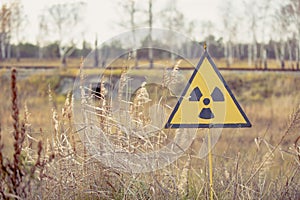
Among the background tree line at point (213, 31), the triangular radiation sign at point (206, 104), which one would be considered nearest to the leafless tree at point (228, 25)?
the background tree line at point (213, 31)

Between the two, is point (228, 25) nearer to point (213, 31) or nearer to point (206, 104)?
point (213, 31)

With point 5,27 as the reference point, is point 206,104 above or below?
below

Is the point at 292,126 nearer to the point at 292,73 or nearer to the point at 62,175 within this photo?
the point at 62,175

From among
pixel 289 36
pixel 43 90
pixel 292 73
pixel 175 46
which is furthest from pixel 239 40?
pixel 175 46

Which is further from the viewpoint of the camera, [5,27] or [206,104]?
[5,27]

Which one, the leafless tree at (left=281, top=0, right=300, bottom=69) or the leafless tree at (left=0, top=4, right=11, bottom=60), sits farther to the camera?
the leafless tree at (left=281, top=0, right=300, bottom=69)

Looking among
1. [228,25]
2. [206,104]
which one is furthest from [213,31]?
[206,104]

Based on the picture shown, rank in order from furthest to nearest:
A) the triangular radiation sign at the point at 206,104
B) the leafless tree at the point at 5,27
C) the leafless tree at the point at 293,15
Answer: the leafless tree at the point at 293,15, the leafless tree at the point at 5,27, the triangular radiation sign at the point at 206,104

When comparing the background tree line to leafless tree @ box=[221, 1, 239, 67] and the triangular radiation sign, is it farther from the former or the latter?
the triangular radiation sign

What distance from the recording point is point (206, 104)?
394cm

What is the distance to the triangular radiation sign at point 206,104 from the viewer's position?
3.93 m

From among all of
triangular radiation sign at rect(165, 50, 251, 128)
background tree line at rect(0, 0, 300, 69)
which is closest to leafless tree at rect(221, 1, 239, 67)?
background tree line at rect(0, 0, 300, 69)

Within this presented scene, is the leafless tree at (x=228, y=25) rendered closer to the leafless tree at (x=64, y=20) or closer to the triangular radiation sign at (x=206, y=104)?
the leafless tree at (x=64, y=20)

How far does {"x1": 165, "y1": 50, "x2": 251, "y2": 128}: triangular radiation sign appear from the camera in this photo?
393cm
